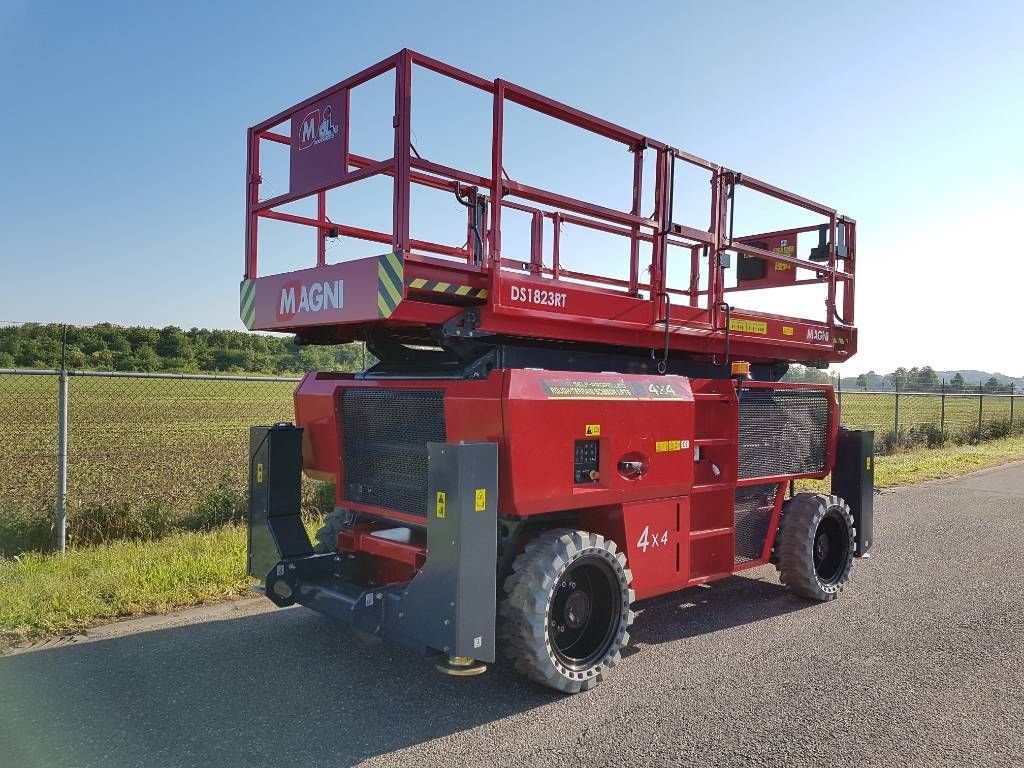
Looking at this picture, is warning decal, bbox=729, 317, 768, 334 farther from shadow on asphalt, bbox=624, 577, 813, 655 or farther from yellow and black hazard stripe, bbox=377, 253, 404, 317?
yellow and black hazard stripe, bbox=377, 253, 404, 317

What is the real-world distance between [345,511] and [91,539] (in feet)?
9.63

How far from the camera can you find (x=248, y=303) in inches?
190

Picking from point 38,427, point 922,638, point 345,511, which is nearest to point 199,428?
point 38,427

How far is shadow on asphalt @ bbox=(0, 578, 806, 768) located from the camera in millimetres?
3248

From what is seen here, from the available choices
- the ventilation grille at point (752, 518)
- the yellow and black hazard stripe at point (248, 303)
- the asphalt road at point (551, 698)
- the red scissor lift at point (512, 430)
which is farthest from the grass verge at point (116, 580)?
the ventilation grille at point (752, 518)

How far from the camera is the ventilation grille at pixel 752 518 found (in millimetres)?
5477

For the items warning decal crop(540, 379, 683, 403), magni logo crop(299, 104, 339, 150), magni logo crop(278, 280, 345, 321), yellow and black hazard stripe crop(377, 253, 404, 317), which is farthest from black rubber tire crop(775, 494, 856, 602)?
magni logo crop(299, 104, 339, 150)

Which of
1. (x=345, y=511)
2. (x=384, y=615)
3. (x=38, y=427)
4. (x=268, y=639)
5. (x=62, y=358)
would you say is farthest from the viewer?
(x=38, y=427)

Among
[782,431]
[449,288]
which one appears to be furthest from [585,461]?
[782,431]

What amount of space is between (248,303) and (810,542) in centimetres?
434

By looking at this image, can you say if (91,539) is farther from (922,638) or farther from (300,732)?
(922,638)

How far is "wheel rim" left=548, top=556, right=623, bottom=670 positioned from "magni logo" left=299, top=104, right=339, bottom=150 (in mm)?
2793

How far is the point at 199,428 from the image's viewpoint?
1598cm

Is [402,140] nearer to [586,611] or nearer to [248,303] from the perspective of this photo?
[248,303]
